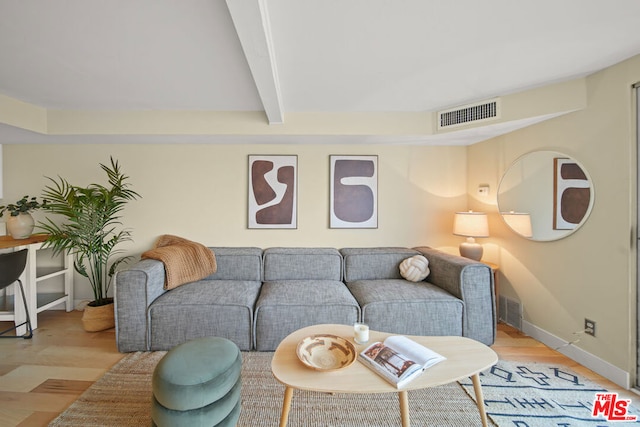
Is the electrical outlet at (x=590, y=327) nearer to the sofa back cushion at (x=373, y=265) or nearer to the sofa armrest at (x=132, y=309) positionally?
the sofa back cushion at (x=373, y=265)

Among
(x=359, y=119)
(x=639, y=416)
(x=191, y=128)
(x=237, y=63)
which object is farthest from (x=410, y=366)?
(x=191, y=128)

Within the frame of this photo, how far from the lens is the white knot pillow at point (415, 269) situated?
2.60 m

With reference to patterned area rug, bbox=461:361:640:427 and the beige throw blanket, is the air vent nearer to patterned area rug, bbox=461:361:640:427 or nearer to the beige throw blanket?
patterned area rug, bbox=461:361:640:427

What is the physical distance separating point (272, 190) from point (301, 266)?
3.07 ft

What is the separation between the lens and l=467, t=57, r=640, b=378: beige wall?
1738mm

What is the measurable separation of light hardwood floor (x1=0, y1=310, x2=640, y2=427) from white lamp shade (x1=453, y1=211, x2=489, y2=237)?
95cm

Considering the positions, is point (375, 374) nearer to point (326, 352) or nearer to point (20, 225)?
point (326, 352)

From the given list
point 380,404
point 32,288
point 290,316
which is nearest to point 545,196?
point 380,404

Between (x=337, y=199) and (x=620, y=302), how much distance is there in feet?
7.75

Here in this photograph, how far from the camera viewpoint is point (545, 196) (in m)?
2.30

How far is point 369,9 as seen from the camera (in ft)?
4.29

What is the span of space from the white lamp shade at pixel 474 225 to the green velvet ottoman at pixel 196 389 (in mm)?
2433

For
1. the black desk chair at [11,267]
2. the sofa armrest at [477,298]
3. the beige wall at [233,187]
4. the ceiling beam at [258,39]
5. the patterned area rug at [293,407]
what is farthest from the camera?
the beige wall at [233,187]

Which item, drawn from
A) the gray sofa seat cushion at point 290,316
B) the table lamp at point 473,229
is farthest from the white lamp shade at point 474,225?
the gray sofa seat cushion at point 290,316
